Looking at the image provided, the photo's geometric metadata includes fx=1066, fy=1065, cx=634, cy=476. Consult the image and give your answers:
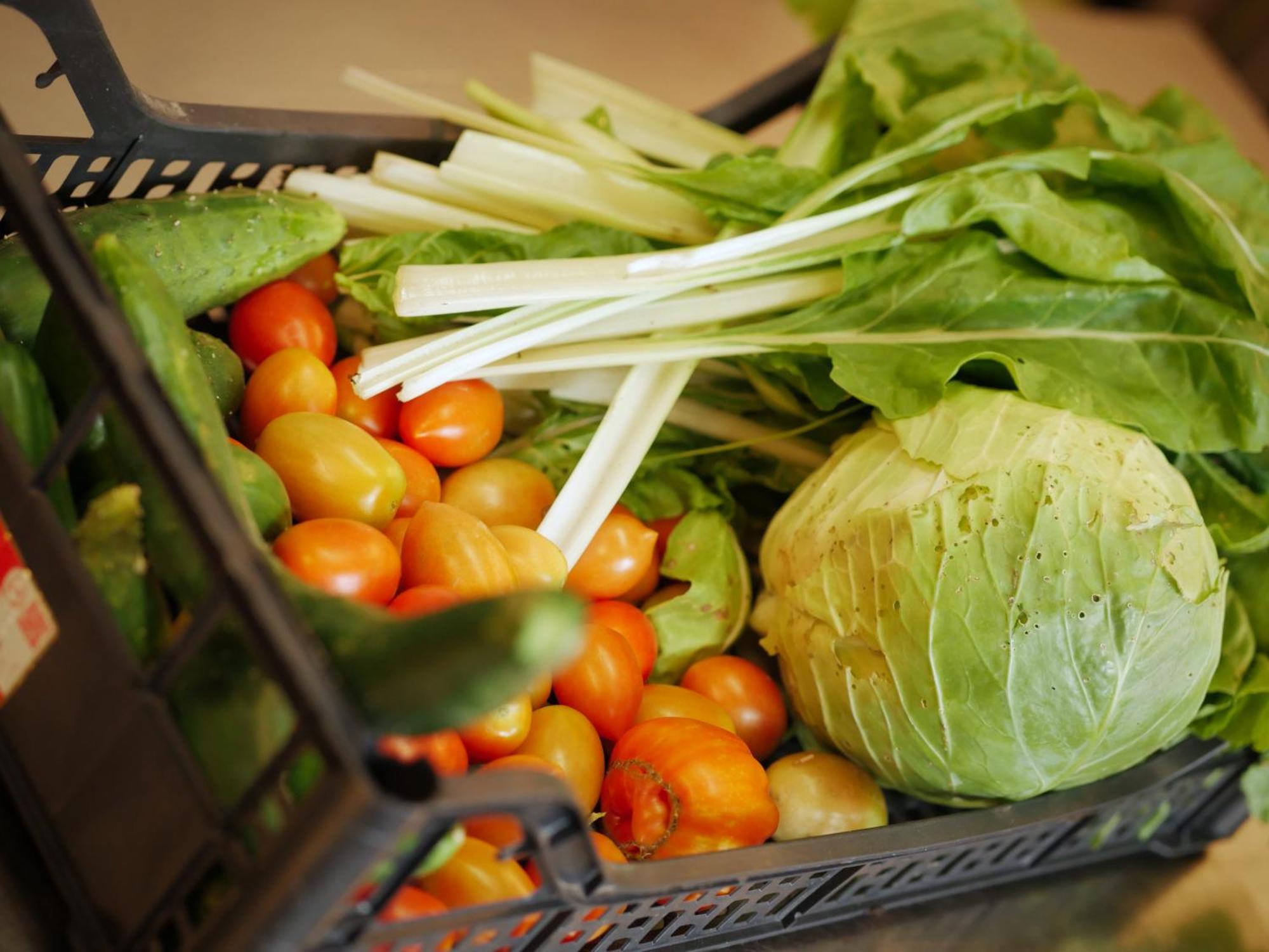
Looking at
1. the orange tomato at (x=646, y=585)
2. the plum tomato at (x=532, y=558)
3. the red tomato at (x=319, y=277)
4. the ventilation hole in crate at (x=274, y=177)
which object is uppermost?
the ventilation hole in crate at (x=274, y=177)

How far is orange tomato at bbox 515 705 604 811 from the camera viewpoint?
0.81 m

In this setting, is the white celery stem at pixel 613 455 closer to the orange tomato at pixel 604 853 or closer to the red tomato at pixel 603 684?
the red tomato at pixel 603 684

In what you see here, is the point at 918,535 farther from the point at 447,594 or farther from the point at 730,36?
the point at 730,36

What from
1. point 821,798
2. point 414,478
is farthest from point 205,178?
point 821,798

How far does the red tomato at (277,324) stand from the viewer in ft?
3.18

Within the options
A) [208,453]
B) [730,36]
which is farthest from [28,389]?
[730,36]

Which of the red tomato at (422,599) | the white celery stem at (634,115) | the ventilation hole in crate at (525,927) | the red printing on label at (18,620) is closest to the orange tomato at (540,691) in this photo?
the red tomato at (422,599)

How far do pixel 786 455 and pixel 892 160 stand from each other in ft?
1.03

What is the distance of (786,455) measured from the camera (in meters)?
1.13

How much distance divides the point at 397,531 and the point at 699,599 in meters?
0.30

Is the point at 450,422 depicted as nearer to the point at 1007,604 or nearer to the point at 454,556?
the point at 454,556

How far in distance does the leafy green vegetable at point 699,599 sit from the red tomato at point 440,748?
289mm

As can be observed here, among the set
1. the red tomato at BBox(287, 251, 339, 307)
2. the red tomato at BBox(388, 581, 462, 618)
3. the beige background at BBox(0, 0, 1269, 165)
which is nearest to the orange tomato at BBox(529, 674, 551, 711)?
the red tomato at BBox(388, 581, 462, 618)

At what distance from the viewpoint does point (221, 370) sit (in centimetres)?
88
